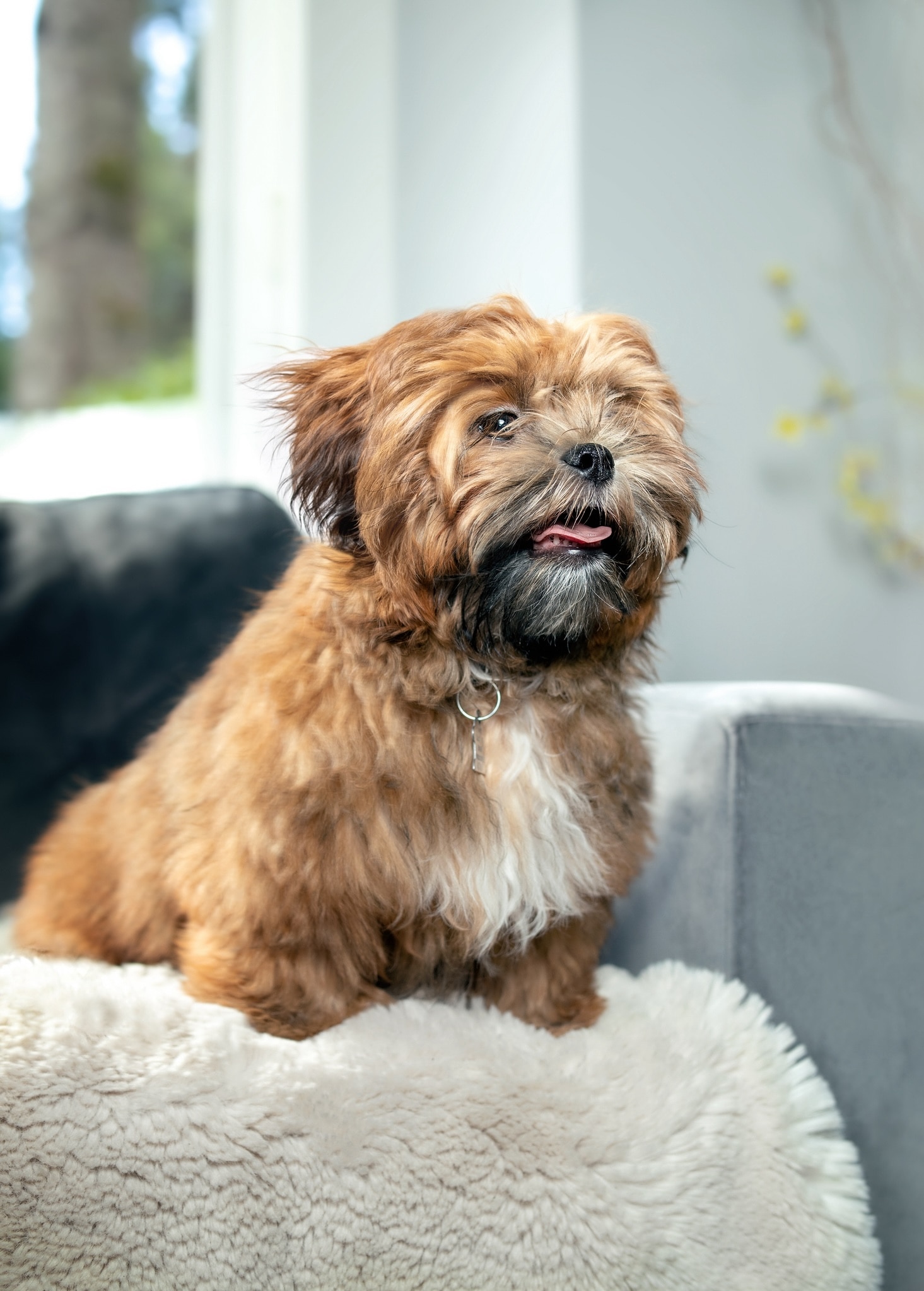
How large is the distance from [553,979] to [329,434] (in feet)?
2.20

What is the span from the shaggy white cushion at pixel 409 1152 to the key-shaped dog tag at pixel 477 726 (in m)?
0.28

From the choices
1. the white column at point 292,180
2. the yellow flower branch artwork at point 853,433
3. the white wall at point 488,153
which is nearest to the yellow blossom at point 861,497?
the yellow flower branch artwork at point 853,433

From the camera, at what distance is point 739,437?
2.22m

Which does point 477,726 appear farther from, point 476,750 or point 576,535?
point 576,535

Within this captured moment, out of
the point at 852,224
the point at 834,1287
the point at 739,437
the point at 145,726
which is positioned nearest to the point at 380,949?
the point at 834,1287

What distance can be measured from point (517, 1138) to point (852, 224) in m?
2.12

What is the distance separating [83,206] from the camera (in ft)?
7.99

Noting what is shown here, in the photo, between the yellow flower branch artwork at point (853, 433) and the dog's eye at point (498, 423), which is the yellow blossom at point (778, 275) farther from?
the dog's eye at point (498, 423)

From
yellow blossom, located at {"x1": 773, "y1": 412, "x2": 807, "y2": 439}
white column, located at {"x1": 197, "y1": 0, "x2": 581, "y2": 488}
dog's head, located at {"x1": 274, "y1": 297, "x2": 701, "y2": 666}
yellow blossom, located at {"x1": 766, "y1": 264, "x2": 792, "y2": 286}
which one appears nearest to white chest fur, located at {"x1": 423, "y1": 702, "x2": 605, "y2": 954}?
dog's head, located at {"x1": 274, "y1": 297, "x2": 701, "y2": 666}

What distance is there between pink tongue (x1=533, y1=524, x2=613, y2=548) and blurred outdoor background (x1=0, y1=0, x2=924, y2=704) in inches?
42.1

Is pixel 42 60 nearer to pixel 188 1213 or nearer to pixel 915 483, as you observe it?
pixel 915 483

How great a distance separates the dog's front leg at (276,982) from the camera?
1142 millimetres

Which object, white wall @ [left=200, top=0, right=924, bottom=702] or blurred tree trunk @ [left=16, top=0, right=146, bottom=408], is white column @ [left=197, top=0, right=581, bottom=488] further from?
blurred tree trunk @ [left=16, top=0, right=146, bottom=408]

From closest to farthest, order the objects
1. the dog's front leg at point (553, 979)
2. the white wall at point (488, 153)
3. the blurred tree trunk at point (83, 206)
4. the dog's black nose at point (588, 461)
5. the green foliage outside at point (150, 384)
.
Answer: the dog's black nose at point (588, 461)
the dog's front leg at point (553, 979)
the white wall at point (488, 153)
the blurred tree trunk at point (83, 206)
the green foliage outside at point (150, 384)
